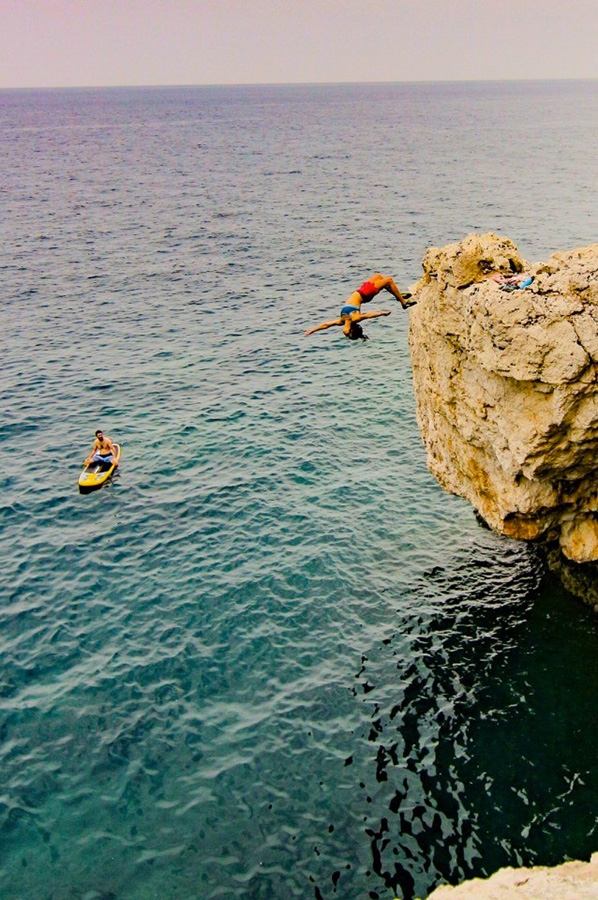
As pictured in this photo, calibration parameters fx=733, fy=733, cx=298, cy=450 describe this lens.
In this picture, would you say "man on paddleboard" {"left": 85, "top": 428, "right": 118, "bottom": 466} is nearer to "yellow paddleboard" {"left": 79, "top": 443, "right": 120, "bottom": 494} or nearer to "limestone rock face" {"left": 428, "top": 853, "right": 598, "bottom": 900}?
"yellow paddleboard" {"left": 79, "top": 443, "right": 120, "bottom": 494}

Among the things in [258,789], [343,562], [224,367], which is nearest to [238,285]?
[224,367]

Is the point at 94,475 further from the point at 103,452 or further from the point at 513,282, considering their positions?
the point at 513,282

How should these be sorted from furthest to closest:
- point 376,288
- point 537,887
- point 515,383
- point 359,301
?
point 359,301 → point 376,288 → point 515,383 → point 537,887

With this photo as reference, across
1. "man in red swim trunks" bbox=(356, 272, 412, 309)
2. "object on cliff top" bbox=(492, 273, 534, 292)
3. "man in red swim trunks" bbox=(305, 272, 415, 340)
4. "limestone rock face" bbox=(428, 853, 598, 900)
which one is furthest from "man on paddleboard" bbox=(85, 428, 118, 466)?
"limestone rock face" bbox=(428, 853, 598, 900)

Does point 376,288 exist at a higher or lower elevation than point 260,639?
higher

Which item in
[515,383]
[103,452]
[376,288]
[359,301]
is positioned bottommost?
[103,452]

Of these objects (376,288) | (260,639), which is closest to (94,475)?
(260,639)

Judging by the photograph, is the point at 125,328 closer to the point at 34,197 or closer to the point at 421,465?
the point at 421,465
